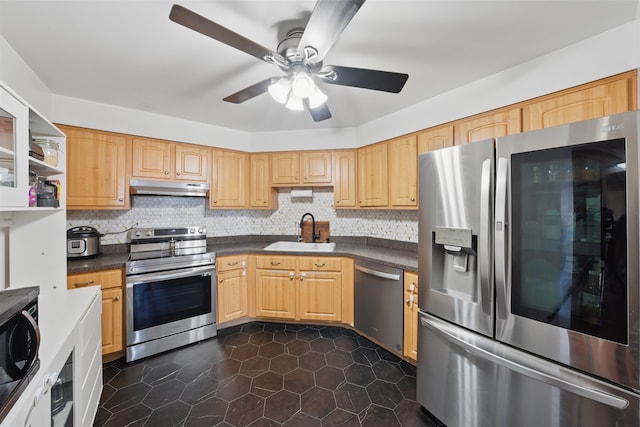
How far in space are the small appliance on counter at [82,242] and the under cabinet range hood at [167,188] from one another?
1.66ft

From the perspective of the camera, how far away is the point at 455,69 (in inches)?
69.7

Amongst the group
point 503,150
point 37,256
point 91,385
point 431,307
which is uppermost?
point 503,150

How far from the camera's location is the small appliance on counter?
2.14 metres

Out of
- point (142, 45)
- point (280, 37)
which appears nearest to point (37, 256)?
point (142, 45)

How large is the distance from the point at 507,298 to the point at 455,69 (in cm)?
155

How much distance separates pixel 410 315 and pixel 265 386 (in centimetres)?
125

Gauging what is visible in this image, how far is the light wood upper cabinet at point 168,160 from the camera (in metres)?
2.49

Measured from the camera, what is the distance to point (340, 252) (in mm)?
2602

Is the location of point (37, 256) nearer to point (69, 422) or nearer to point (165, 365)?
point (69, 422)

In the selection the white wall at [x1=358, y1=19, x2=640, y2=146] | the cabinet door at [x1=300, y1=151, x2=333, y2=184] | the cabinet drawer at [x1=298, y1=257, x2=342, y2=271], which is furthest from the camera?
the cabinet door at [x1=300, y1=151, x2=333, y2=184]

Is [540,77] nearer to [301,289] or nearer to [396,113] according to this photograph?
[396,113]

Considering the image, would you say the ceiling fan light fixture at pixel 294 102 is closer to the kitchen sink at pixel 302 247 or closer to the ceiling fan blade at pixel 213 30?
the ceiling fan blade at pixel 213 30

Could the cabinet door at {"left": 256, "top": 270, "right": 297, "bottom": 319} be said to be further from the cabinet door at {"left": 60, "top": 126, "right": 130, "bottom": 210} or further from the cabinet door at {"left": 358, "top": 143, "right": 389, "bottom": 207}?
the cabinet door at {"left": 60, "top": 126, "right": 130, "bottom": 210}

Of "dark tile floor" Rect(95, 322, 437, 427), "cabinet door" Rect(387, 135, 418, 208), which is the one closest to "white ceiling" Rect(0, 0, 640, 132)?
"cabinet door" Rect(387, 135, 418, 208)
